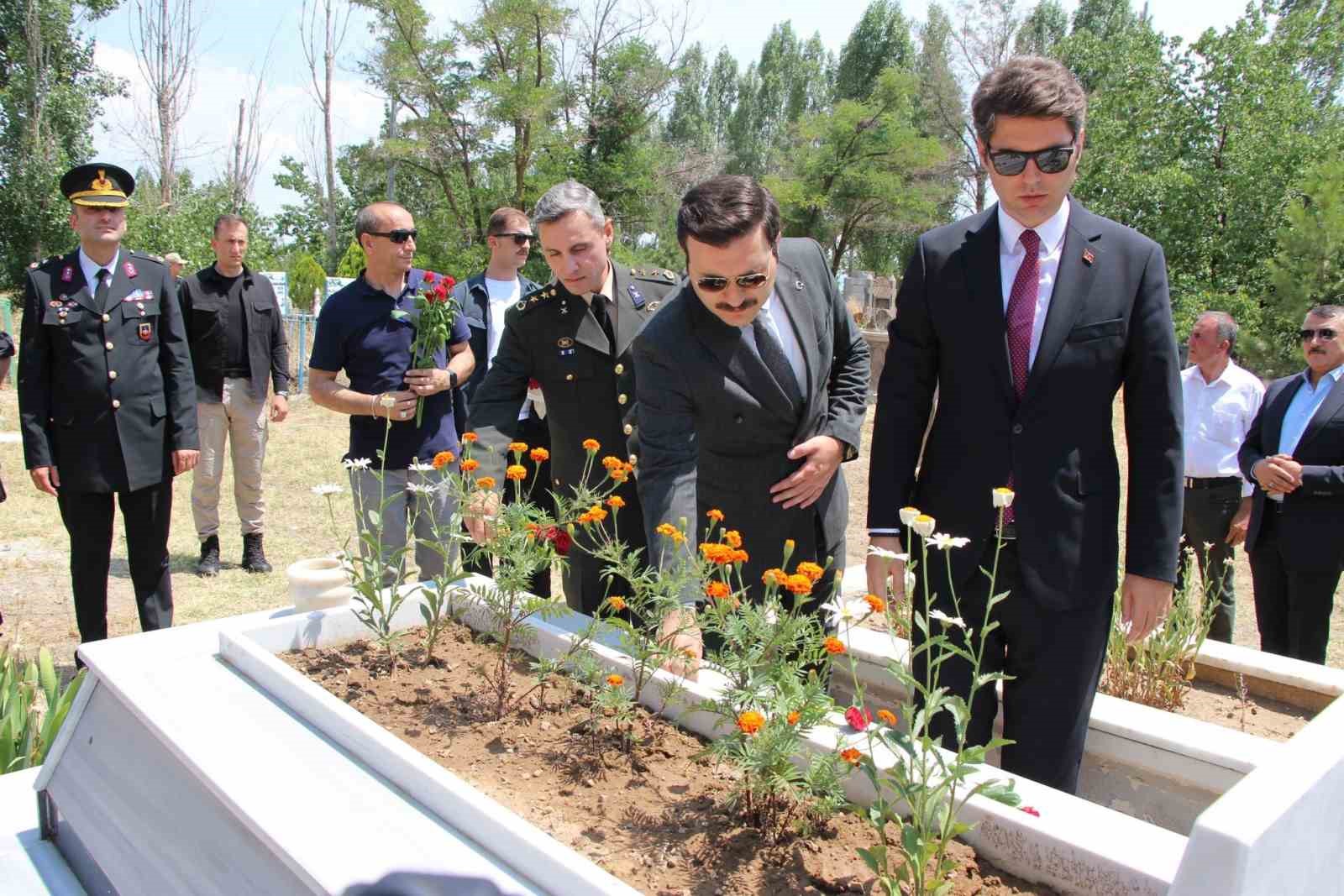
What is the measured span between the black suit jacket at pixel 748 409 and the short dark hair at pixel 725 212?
28 cm

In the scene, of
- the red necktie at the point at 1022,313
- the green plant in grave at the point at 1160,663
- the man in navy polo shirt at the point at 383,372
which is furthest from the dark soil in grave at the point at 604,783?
the green plant in grave at the point at 1160,663

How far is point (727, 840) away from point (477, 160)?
1897 centimetres

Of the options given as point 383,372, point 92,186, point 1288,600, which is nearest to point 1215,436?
point 1288,600

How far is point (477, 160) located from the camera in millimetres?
18984

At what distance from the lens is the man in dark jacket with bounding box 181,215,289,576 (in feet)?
19.6

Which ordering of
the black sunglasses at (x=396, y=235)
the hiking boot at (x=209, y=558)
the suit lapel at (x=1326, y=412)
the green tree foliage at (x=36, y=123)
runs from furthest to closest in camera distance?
the green tree foliage at (x=36, y=123), the hiking boot at (x=209, y=558), the suit lapel at (x=1326, y=412), the black sunglasses at (x=396, y=235)

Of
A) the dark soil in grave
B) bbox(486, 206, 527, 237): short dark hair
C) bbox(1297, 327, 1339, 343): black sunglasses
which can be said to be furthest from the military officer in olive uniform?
bbox(1297, 327, 1339, 343): black sunglasses

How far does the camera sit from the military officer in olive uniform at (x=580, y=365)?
3.16 meters

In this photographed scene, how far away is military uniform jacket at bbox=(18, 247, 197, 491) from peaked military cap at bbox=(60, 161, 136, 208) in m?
0.25

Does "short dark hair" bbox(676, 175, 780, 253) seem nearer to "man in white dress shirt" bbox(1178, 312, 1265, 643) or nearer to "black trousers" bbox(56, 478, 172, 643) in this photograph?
"black trousers" bbox(56, 478, 172, 643)

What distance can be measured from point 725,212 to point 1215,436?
3942 millimetres

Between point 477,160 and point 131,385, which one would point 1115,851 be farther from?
point 477,160

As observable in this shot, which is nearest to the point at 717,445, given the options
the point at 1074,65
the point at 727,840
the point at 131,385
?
the point at 727,840

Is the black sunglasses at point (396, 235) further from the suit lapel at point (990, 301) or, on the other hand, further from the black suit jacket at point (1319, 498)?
the black suit jacket at point (1319, 498)
